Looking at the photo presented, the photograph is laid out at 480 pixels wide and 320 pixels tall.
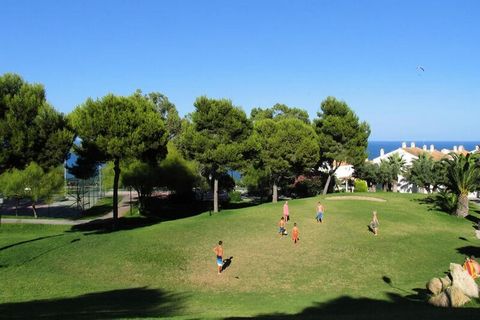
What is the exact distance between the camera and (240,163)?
42469 mm

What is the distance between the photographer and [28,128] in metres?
29.3

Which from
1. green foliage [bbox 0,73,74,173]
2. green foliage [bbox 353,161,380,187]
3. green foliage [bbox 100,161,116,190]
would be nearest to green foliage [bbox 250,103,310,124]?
green foliage [bbox 353,161,380,187]

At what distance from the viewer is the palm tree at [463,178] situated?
133ft

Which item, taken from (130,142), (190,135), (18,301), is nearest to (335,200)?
(190,135)

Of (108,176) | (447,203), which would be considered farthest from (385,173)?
(108,176)

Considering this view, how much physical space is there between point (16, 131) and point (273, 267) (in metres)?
17.8

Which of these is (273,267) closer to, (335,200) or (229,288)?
(229,288)

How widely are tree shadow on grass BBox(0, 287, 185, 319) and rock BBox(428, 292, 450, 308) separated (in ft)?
30.1

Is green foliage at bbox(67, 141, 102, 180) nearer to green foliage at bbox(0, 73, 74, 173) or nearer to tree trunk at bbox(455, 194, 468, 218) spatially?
green foliage at bbox(0, 73, 74, 173)

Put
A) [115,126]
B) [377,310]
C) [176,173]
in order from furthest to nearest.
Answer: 1. [176,173]
2. [115,126]
3. [377,310]

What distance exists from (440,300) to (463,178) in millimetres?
27069

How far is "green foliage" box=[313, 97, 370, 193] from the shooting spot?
57688 mm

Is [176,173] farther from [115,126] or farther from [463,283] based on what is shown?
[463,283]

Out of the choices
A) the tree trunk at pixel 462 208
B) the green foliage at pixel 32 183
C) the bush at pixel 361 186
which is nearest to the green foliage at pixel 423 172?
the bush at pixel 361 186
